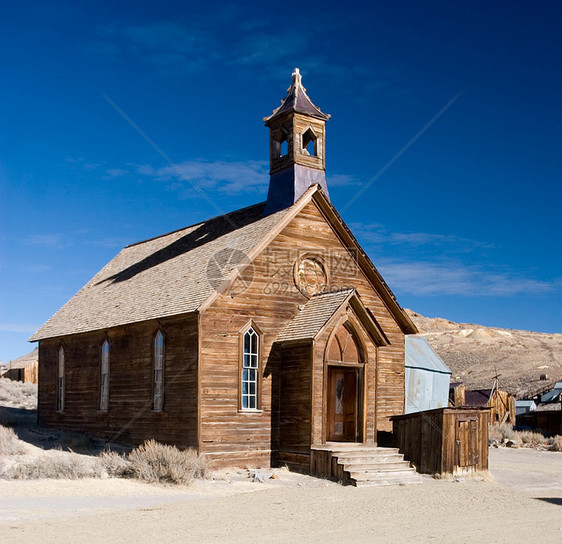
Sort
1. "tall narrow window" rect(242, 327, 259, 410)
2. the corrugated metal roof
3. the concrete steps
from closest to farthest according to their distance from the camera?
the concrete steps < "tall narrow window" rect(242, 327, 259, 410) < the corrugated metal roof

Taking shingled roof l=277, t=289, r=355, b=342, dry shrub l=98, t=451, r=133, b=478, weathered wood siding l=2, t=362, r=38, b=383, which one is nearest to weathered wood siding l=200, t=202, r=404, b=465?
shingled roof l=277, t=289, r=355, b=342

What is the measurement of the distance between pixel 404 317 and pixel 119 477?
33.1 ft

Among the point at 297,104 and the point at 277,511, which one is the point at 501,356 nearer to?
the point at 297,104

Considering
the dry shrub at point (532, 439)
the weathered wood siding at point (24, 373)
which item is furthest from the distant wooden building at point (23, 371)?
the dry shrub at point (532, 439)

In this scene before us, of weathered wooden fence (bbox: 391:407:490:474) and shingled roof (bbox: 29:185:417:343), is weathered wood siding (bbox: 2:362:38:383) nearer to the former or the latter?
shingled roof (bbox: 29:185:417:343)

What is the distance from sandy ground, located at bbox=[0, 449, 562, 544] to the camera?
10.7 meters

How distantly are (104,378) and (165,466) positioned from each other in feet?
24.8

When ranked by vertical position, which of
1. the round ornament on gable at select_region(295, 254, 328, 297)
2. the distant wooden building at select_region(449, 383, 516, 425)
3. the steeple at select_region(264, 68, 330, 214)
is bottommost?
the distant wooden building at select_region(449, 383, 516, 425)

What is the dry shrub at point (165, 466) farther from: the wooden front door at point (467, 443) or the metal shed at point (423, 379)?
the metal shed at point (423, 379)

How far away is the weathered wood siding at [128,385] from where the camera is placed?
18641 mm

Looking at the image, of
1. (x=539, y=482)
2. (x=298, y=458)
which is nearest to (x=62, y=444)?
(x=298, y=458)

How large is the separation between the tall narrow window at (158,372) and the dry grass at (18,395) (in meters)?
18.7

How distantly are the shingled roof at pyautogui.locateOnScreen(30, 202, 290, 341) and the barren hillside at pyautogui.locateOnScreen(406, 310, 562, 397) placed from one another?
3331 centimetres

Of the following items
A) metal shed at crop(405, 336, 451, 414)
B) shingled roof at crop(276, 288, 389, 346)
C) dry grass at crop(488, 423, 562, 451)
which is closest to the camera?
shingled roof at crop(276, 288, 389, 346)
